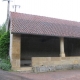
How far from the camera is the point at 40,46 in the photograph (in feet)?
63.0

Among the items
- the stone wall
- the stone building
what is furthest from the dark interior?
the stone wall

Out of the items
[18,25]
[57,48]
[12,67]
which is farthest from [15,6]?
[12,67]

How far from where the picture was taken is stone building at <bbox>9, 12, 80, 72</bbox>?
542 inches

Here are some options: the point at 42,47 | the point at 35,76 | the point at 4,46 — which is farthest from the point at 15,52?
the point at 42,47

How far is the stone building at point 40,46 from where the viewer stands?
13.8 m

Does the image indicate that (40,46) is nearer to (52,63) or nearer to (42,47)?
(42,47)

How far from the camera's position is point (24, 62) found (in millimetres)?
14820

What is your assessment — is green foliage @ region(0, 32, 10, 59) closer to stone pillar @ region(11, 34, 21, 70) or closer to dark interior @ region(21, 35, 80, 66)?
dark interior @ region(21, 35, 80, 66)

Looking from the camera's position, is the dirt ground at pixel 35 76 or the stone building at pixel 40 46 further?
the stone building at pixel 40 46

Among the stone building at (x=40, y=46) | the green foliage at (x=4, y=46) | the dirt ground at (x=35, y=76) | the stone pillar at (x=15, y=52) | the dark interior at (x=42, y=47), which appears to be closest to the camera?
the dirt ground at (x=35, y=76)

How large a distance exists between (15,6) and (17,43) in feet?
A: 83.6

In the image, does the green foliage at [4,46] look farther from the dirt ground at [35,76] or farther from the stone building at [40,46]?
the dirt ground at [35,76]

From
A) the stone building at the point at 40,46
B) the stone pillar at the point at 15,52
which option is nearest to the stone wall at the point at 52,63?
the stone building at the point at 40,46

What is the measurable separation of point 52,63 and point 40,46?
4.93 metres
